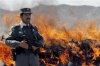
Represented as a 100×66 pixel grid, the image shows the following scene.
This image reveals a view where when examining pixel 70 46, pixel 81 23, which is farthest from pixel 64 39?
pixel 81 23

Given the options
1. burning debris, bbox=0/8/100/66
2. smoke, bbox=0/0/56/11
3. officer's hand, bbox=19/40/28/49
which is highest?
smoke, bbox=0/0/56/11

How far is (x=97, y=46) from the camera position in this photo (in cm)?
1641

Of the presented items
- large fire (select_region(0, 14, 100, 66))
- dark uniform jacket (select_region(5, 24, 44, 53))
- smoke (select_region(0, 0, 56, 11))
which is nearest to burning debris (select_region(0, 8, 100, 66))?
large fire (select_region(0, 14, 100, 66))

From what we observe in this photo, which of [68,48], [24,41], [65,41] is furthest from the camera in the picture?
[65,41]

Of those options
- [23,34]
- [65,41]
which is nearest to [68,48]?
[65,41]

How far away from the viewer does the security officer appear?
302 inches

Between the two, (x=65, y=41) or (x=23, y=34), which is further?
(x=65, y=41)

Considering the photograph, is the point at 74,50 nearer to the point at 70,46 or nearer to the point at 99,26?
the point at 70,46

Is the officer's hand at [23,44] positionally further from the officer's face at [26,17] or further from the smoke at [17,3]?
the smoke at [17,3]

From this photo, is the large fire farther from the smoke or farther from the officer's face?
the officer's face

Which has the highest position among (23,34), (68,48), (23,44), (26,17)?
(26,17)

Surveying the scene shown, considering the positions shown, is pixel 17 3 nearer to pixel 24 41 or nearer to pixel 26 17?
pixel 26 17

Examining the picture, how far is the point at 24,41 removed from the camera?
7.64 m

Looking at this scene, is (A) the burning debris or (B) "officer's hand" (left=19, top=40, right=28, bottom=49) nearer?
(B) "officer's hand" (left=19, top=40, right=28, bottom=49)
